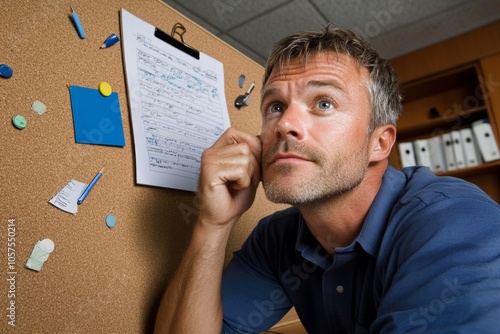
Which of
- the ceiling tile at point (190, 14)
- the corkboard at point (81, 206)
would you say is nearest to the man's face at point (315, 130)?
the corkboard at point (81, 206)

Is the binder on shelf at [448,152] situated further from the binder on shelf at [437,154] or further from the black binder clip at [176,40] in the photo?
the black binder clip at [176,40]

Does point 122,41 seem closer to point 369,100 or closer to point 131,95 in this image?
point 131,95

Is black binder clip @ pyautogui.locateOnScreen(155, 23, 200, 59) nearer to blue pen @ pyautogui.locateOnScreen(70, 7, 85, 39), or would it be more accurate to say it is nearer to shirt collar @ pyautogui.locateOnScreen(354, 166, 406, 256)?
blue pen @ pyautogui.locateOnScreen(70, 7, 85, 39)

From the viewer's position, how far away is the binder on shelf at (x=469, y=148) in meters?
2.34

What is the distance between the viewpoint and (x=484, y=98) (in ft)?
7.84

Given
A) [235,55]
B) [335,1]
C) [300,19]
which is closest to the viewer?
[235,55]

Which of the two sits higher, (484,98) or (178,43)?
(484,98)

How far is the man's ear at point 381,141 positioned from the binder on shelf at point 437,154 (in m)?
1.86

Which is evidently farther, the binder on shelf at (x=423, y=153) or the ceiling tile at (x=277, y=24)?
the binder on shelf at (x=423, y=153)

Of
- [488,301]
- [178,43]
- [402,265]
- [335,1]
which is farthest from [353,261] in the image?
[335,1]

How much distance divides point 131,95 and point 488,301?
0.63m

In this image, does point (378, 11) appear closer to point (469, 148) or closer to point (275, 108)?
point (469, 148)

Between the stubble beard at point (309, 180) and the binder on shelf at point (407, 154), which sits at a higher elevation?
the binder on shelf at point (407, 154)

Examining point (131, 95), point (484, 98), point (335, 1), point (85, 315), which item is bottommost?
point (85, 315)
